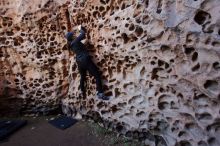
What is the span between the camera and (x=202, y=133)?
2.97 metres

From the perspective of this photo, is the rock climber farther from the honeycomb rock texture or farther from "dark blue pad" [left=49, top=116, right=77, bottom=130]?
"dark blue pad" [left=49, top=116, right=77, bottom=130]

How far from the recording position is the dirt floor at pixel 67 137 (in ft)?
13.6

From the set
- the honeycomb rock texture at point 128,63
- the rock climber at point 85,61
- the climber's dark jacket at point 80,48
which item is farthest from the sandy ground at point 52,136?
the climber's dark jacket at point 80,48

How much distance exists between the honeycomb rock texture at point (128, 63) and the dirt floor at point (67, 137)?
174mm

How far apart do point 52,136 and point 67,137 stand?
0.30 meters

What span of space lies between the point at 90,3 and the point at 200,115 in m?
2.58

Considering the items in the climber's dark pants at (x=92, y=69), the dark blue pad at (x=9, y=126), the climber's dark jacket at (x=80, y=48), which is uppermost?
the climber's dark jacket at (x=80, y=48)

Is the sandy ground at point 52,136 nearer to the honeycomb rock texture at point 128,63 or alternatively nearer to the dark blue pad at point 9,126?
the dark blue pad at point 9,126

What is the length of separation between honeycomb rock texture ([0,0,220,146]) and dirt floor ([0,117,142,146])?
0.57 ft

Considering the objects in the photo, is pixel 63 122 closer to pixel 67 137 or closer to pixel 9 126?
pixel 67 137

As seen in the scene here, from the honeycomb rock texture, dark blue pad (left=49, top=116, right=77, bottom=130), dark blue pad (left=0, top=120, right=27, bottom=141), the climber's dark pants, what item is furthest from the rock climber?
dark blue pad (left=0, top=120, right=27, bottom=141)

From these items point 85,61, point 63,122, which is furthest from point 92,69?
point 63,122

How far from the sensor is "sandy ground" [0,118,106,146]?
14.0 feet

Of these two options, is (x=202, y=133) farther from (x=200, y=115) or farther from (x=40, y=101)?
(x=40, y=101)
